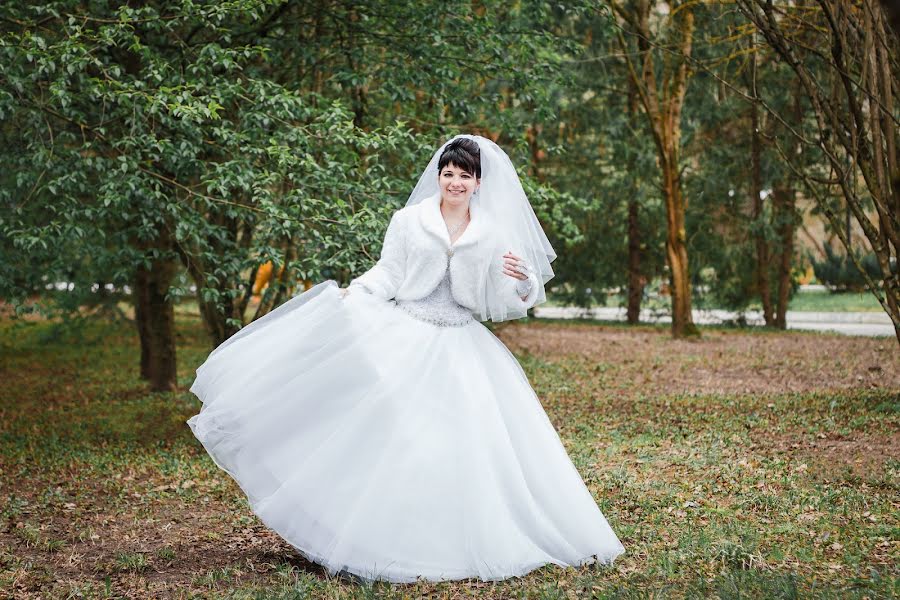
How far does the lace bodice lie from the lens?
5.03m

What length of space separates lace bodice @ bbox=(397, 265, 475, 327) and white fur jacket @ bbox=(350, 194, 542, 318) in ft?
→ 0.16

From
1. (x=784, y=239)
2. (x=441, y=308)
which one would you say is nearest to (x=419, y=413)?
(x=441, y=308)

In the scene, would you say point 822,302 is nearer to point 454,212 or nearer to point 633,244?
point 633,244

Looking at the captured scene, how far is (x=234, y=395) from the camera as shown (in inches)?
190

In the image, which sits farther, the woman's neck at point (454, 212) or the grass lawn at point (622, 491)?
the woman's neck at point (454, 212)

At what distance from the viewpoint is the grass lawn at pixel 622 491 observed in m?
4.61

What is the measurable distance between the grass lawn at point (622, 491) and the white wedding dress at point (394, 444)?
0.18m

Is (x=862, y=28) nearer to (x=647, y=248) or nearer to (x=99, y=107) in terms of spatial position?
(x=99, y=107)

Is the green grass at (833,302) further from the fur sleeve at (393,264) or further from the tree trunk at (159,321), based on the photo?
the fur sleeve at (393,264)

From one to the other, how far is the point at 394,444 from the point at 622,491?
8.59 ft

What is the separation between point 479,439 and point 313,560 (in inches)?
43.0

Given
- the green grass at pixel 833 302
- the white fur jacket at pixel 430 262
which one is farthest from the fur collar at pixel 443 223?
the green grass at pixel 833 302

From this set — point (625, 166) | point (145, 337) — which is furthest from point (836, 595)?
point (625, 166)

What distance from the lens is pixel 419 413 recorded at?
185 inches
